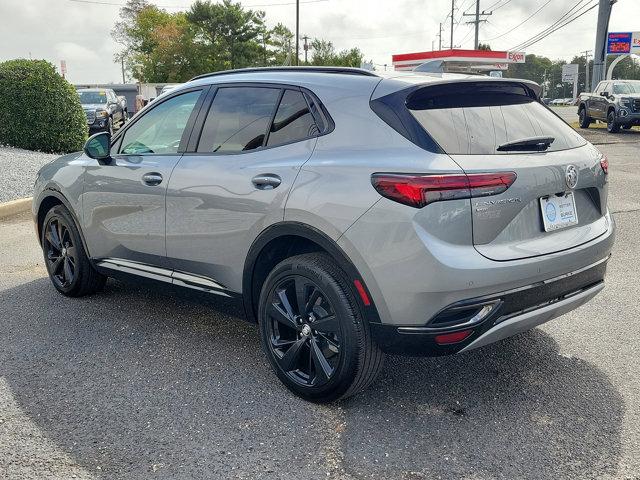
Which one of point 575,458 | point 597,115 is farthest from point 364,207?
point 597,115

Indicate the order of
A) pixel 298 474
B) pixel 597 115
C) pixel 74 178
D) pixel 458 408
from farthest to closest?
pixel 597 115 < pixel 74 178 < pixel 458 408 < pixel 298 474

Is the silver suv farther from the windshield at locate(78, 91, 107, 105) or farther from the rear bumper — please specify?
the windshield at locate(78, 91, 107, 105)

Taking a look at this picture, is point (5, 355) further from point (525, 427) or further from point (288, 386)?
point (525, 427)

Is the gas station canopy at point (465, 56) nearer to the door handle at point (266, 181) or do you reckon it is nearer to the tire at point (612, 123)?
the tire at point (612, 123)

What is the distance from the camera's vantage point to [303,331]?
11.2 ft

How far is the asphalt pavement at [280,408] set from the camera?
114 inches

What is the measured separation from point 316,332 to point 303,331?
0.09 metres

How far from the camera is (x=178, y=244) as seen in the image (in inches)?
160

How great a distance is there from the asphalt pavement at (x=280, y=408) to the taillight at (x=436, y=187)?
3.75 feet

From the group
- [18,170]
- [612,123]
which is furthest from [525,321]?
[612,123]

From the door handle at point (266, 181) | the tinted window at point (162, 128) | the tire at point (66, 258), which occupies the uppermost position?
the tinted window at point (162, 128)

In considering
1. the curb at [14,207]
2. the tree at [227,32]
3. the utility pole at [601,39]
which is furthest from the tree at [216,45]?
the curb at [14,207]

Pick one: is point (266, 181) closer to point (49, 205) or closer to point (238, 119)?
point (238, 119)

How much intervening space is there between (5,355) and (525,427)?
316 centimetres
